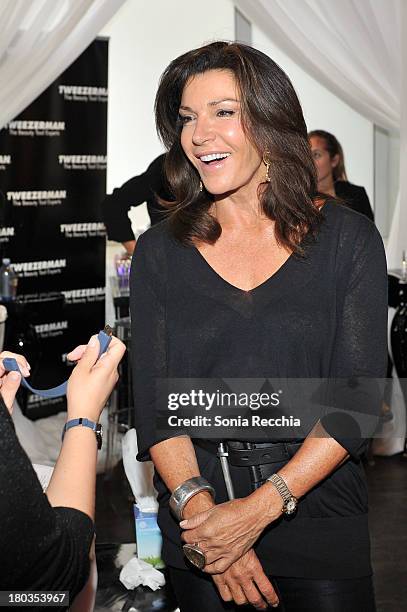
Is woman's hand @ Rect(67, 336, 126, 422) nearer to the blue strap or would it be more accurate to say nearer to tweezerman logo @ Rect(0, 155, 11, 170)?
the blue strap

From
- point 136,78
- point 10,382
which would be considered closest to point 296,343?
point 10,382

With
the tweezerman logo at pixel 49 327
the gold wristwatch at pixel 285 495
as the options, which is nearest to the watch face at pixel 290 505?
the gold wristwatch at pixel 285 495

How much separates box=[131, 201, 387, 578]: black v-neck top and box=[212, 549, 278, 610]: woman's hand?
3cm

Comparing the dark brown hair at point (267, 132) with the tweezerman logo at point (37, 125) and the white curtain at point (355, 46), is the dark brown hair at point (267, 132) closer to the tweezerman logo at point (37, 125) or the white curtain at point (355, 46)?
the white curtain at point (355, 46)

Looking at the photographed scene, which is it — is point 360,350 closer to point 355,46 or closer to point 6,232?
point 355,46

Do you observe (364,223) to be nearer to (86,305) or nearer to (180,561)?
(180,561)

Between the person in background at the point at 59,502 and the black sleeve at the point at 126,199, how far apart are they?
98.7 inches

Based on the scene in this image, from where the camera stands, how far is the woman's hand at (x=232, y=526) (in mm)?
1628

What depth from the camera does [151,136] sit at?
6.22 metres

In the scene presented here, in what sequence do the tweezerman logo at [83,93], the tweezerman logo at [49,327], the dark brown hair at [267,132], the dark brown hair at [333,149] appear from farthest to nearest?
the tweezerman logo at [83,93], the tweezerman logo at [49,327], the dark brown hair at [333,149], the dark brown hair at [267,132]

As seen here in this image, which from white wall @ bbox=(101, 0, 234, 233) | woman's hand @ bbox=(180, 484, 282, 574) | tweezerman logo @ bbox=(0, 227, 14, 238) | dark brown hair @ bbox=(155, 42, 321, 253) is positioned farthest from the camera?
white wall @ bbox=(101, 0, 234, 233)

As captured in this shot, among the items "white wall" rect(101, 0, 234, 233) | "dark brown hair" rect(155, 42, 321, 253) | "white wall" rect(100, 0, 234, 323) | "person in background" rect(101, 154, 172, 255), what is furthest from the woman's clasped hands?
"white wall" rect(101, 0, 234, 233)

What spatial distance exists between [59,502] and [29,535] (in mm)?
137

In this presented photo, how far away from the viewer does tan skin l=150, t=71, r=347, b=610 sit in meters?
1.64
